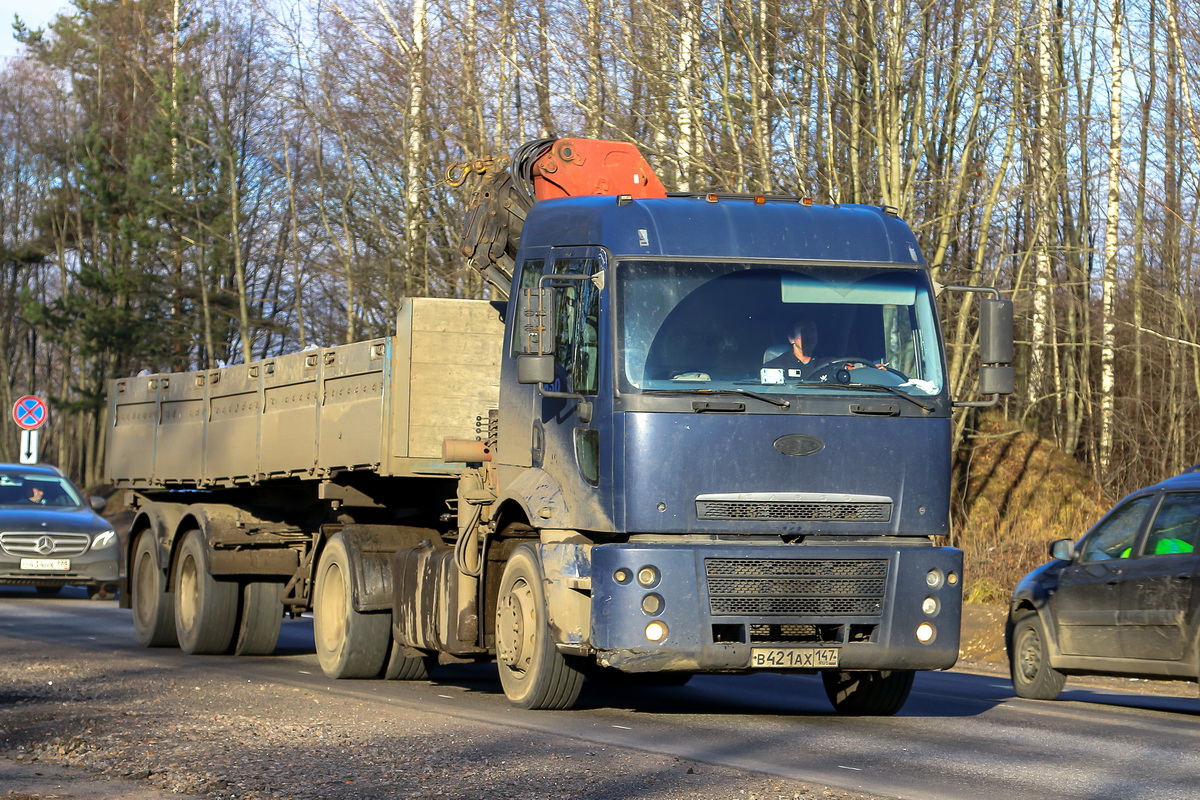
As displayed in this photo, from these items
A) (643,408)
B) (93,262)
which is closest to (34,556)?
(643,408)

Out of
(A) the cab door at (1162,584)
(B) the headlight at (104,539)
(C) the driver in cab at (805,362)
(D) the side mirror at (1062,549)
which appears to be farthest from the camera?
(B) the headlight at (104,539)

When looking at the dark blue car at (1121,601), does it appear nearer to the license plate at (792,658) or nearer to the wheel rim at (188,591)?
the license plate at (792,658)

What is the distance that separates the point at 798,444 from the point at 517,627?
219 centimetres

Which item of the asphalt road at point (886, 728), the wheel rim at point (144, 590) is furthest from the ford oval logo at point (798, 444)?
the wheel rim at point (144, 590)

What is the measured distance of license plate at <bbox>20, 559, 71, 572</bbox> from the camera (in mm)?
22156

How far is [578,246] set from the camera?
33.9 ft

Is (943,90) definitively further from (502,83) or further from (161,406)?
(161,406)

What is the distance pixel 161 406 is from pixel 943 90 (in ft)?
39.2

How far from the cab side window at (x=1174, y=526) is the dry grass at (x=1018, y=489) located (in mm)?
10217

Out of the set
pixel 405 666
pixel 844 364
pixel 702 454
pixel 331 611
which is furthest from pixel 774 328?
pixel 331 611

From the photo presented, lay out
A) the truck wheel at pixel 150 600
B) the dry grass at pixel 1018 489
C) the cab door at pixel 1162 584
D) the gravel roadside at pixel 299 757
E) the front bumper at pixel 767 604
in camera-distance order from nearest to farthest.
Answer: the gravel roadside at pixel 299 757 → the front bumper at pixel 767 604 → the cab door at pixel 1162 584 → the truck wheel at pixel 150 600 → the dry grass at pixel 1018 489

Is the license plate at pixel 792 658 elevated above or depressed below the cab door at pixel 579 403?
below

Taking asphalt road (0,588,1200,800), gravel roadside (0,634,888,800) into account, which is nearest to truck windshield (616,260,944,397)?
asphalt road (0,588,1200,800)

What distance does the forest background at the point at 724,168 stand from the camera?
22.9 m
